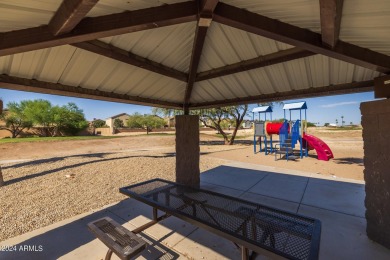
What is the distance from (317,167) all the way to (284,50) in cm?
756

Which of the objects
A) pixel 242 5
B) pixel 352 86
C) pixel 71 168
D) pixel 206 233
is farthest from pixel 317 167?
pixel 71 168

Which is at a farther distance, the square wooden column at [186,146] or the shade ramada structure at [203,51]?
the square wooden column at [186,146]

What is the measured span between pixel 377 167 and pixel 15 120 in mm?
49171

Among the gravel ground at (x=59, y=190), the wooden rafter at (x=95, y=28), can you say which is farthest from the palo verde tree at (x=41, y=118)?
the wooden rafter at (x=95, y=28)

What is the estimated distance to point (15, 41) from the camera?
1995 mm

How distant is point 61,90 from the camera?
3840mm

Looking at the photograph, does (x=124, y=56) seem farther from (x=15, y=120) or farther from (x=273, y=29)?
(x=15, y=120)

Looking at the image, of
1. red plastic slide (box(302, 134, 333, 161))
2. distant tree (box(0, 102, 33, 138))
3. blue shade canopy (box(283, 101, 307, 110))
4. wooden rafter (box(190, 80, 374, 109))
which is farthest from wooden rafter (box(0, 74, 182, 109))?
distant tree (box(0, 102, 33, 138))

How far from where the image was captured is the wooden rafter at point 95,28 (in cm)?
198

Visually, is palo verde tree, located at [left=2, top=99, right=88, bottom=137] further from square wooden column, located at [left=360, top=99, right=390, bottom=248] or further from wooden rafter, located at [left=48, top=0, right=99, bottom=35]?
square wooden column, located at [left=360, top=99, right=390, bottom=248]

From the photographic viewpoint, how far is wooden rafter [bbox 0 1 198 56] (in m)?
1.98

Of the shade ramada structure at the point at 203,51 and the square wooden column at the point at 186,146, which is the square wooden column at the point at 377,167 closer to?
the shade ramada structure at the point at 203,51

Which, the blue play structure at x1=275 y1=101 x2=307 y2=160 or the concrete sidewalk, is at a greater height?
the blue play structure at x1=275 y1=101 x2=307 y2=160

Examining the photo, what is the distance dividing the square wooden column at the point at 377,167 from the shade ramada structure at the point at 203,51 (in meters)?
0.02
